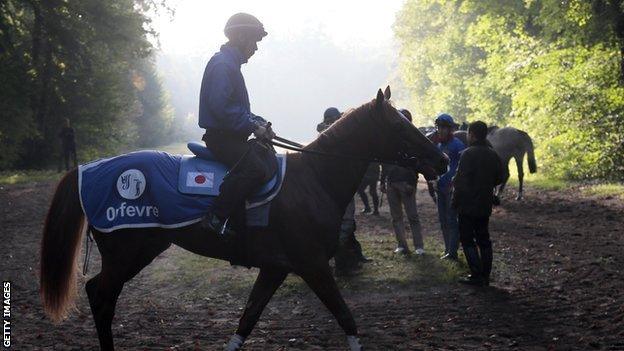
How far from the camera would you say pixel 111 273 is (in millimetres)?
5547

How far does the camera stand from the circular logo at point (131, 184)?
18.5 feet

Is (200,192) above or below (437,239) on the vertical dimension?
above

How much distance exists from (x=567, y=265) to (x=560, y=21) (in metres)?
12.8

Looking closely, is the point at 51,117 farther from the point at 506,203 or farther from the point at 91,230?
the point at 91,230

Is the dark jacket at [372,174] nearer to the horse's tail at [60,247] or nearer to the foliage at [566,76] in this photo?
the foliage at [566,76]

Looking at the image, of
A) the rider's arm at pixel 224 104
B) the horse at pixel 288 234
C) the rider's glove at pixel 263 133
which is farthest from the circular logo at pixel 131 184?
the rider's glove at pixel 263 133

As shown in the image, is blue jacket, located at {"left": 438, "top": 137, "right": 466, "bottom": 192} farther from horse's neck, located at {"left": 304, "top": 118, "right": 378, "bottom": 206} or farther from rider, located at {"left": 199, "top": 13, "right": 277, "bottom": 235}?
rider, located at {"left": 199, "top": 13, "right": 277, "bottom": 235}

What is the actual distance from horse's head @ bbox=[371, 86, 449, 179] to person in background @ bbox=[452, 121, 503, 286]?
2.77 meters

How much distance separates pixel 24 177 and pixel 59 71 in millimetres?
6952

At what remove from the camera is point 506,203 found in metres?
17.8

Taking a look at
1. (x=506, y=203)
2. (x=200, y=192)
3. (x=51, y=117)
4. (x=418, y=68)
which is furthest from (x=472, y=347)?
(x=418, y=68)

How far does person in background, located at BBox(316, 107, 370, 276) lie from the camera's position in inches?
361

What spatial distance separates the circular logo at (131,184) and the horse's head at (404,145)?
2.24 metres

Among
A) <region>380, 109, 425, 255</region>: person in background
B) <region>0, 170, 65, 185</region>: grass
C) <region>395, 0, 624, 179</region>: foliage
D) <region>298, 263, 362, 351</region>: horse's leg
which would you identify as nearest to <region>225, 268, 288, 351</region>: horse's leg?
→ <region>298, 263, 362, 351</region>: horse's leg
